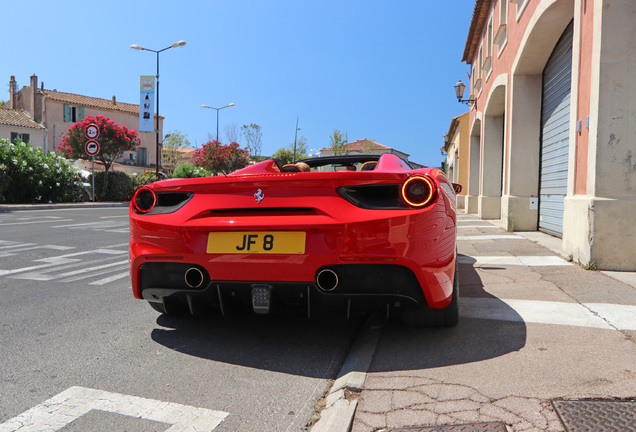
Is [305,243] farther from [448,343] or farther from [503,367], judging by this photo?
[503,367]

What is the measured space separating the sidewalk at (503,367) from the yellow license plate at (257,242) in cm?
73

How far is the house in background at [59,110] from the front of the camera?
149 ft

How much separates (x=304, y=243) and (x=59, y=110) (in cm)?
5050

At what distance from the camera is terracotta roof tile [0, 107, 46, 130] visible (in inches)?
1599

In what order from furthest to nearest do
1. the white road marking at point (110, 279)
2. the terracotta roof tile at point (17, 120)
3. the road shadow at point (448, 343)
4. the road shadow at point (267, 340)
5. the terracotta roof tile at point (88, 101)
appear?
the terracotta roof tile at point (88, 101) → the terracotta roof tile at point (17, 120) → the white road marking at point (110, 279) → the road shadow at point (267, 340) → the road shadow at point (448, 343)

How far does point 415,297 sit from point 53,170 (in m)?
23.8

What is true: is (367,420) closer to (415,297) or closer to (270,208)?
(415,297)

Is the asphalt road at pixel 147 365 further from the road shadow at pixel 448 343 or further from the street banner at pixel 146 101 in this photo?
the street banner at pixel 146 101

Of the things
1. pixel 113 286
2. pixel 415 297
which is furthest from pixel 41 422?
pixel 113 286

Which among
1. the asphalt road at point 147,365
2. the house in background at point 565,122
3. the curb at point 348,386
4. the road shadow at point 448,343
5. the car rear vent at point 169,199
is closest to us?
the curb at point 348,386

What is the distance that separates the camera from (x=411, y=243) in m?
2.62

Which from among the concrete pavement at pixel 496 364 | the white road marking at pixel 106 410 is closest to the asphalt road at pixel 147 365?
the white road marking at pixel 106 410

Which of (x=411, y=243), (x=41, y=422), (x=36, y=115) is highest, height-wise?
(x=36, y=115)

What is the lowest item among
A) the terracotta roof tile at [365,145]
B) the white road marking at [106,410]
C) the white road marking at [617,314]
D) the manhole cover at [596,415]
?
the white road marking at [106,410]
